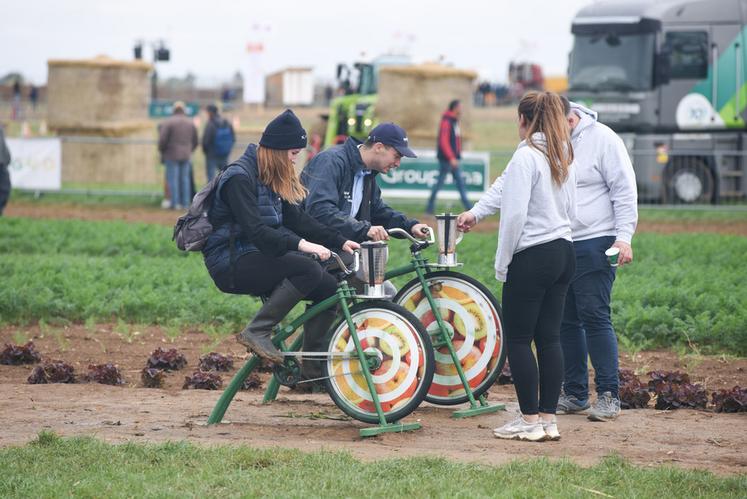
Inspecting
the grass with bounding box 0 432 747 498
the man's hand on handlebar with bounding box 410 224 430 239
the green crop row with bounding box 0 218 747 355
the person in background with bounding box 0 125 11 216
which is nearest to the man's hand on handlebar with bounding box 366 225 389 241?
the man's hand on handlebar with bounding box 410 224 430 239

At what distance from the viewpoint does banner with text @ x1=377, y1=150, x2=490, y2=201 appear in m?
24.5

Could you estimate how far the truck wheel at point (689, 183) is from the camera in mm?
25234

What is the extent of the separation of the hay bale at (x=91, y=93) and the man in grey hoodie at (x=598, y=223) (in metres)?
24.1

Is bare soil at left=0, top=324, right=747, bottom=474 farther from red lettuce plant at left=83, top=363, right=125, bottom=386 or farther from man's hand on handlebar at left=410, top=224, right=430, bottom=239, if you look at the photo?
man's hand on handlebar at left=410, top=224, right=430, bottom=239

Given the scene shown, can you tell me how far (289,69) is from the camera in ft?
148

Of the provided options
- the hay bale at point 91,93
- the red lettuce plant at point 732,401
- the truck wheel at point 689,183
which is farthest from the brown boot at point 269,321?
the hay bale at point 91,93

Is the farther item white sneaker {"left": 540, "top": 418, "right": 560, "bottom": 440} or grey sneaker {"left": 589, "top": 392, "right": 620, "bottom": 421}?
grey sneaker {"left": 589, "top": 392, "right": 620, "bottom": 421}

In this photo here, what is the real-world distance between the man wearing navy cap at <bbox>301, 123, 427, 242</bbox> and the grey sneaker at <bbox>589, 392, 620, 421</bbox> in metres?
1.50

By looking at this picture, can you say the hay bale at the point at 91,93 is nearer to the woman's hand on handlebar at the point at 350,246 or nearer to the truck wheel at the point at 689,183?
the truck wheel at the point at 689,183

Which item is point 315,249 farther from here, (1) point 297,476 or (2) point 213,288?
(2) point 213,288

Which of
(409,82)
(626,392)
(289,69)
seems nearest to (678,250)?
(626,392)

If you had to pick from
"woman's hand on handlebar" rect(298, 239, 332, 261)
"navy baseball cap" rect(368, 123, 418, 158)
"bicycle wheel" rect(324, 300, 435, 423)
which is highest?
"navy baseball cap" rect(368, 123, 418, 158)

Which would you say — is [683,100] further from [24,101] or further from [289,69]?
[24,101]

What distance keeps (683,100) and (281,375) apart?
20256mm
